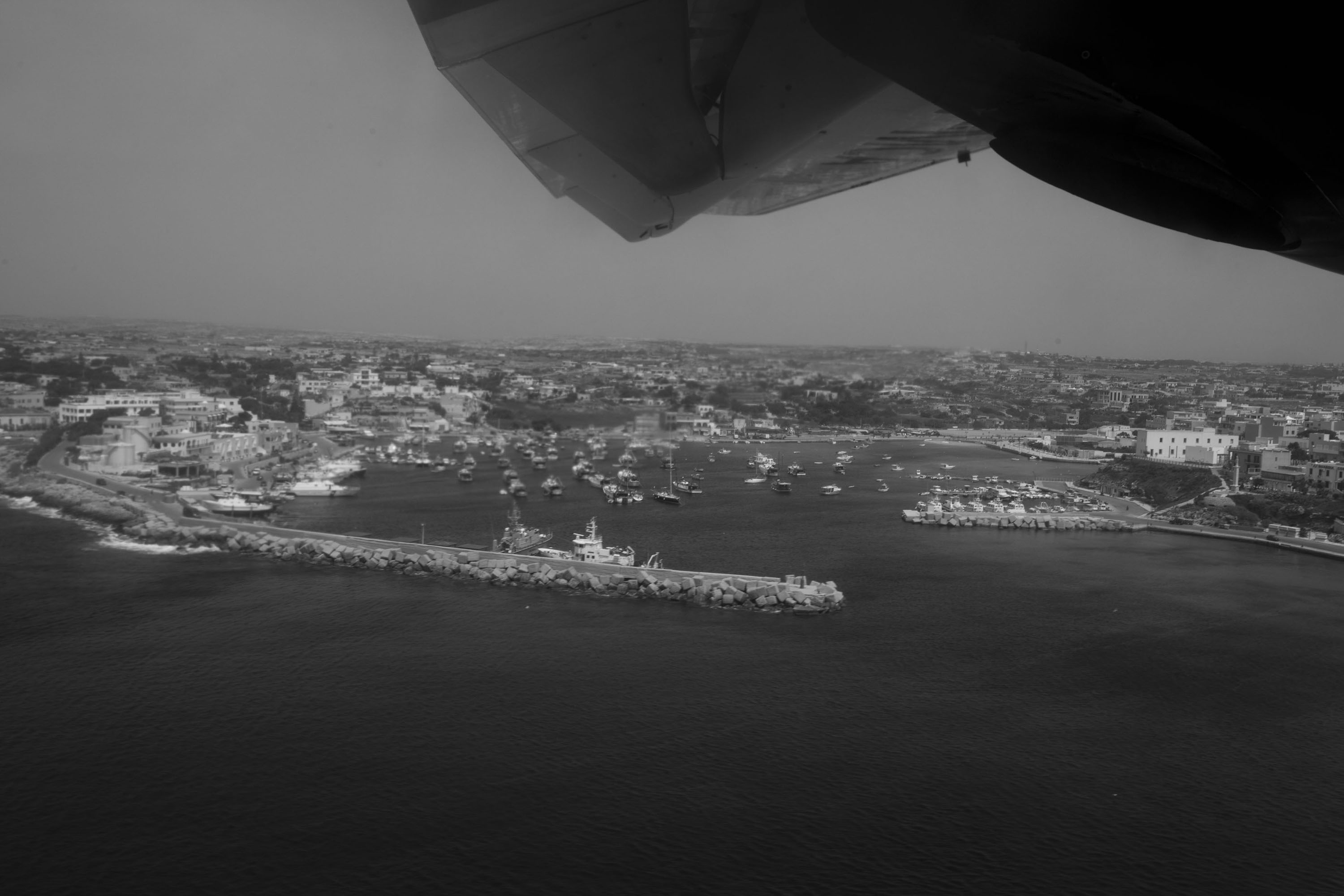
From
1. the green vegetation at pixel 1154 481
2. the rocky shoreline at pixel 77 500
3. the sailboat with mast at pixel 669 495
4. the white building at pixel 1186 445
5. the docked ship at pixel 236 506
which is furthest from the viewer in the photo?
the white building at pixel 1186 445

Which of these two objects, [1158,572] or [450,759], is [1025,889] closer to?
[450,759]

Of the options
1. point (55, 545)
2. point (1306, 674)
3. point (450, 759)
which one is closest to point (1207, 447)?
point (1306, 674)

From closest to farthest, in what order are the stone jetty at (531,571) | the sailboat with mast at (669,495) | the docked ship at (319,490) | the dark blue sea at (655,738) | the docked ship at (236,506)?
the dark blue sea at (655,738), the stone jetty at (531,571), the docked ship at (236,506), the sailboat with mast at (669,495), the docked ship at (319,490)

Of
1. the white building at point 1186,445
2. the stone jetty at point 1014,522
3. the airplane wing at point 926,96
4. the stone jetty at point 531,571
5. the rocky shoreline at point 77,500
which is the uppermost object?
the airplane wing at point 926,96

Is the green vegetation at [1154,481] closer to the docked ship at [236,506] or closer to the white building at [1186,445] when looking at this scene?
the white building at [1186,445]

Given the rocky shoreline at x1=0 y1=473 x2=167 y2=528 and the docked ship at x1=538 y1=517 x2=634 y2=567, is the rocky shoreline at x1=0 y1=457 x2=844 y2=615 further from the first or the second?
the docked ship at x1=538 y1=517 x2=634 y2=567

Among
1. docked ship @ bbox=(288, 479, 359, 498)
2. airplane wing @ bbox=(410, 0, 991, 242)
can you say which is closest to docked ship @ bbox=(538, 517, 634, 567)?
docked ship @ bbox=(288, 479, 359, 498)

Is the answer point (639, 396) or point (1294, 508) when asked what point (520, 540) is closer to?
point (1294, 508)

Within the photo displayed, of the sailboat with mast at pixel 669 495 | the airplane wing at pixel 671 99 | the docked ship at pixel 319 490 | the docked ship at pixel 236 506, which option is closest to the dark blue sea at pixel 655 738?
the docked ship at pixel 236 506
